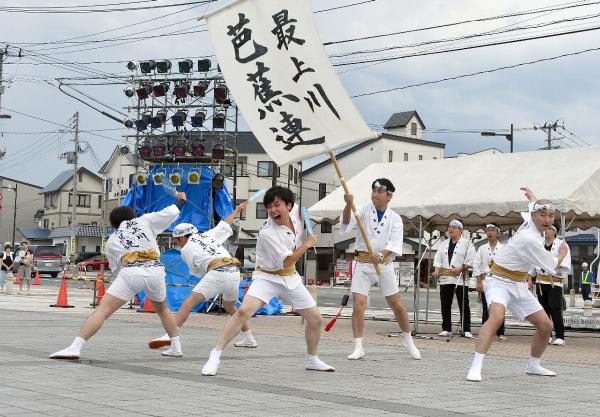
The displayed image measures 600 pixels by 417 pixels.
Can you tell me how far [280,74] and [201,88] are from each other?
46.7ft

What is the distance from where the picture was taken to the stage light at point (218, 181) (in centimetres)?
2142

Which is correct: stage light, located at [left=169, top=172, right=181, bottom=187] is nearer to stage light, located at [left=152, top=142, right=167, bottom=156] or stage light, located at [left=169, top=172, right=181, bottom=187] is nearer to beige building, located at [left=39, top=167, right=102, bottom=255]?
stage light, located at [left=152, top=142, right=167, bottom=156]

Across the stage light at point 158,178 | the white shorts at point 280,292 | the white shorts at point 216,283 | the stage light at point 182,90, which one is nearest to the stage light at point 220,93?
the stage light at point 182,90

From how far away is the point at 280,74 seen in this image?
899cm

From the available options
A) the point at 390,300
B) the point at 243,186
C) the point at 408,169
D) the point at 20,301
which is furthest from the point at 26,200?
the point at 390,300

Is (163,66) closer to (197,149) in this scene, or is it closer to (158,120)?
(158,120)

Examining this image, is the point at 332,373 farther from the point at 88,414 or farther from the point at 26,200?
the point at 26,200

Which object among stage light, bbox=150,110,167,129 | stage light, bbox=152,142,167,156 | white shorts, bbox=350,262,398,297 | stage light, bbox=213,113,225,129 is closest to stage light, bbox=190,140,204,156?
stage light, bbox=213,113,225,129

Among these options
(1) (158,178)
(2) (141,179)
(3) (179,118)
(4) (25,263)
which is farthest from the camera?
(4) (25,263)

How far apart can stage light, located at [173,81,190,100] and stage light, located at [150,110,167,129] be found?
23.4 inches

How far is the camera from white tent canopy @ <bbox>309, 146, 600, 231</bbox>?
1456 centimetres

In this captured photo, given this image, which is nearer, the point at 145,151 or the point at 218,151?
the point at 218,151

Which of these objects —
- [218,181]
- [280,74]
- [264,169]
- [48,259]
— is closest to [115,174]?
[264,169]

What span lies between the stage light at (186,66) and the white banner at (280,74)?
14.2m
